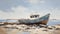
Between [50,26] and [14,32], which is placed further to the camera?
[50,26]

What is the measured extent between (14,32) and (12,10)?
0.47 m

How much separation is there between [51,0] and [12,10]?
0.85 metres

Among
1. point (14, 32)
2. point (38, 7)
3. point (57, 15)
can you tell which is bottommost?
point (14, 32)

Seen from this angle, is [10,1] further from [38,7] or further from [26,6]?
[38,7]

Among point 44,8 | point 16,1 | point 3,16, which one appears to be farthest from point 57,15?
point 3,16

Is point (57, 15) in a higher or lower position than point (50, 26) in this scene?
higher

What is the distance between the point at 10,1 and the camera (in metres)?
3.19

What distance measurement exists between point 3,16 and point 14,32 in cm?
42

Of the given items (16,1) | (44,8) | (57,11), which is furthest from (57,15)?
(16,1)

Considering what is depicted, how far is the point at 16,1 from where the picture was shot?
125 inches

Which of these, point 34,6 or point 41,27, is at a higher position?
point 34,6

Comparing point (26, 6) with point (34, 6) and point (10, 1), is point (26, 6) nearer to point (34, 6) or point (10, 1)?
point (34, 6)

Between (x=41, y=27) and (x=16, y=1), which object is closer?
(x=16, y=1)

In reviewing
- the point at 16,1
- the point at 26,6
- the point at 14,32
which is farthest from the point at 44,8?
the point at 14,32
